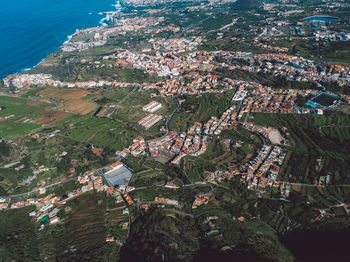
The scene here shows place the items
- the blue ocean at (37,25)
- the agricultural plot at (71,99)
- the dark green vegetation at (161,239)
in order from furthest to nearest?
the blue ocean at (37,25) → the agricultural plot at (71,99) → the dark green vegetation at (161,239)

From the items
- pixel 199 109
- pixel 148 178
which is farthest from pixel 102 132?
pixel 199 109

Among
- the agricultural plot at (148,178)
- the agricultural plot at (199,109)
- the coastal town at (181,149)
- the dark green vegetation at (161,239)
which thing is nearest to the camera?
the dark green vegetation at (161,239)

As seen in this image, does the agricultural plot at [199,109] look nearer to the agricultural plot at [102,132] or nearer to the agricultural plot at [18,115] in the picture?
the agricultural plot at [102,132]

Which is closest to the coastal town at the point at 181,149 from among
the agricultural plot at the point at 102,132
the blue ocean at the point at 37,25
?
the agricultural plot at the point at 102,132

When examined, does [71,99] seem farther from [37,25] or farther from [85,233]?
[37,25]

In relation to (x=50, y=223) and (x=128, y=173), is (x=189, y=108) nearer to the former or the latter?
(x=128, y=173)

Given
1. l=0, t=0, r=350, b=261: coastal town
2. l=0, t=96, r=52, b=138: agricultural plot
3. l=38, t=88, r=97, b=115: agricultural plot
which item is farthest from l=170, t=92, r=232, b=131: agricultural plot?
l=0, t=96, r=52, b=138: agricultural plot

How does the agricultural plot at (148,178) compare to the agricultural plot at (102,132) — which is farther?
the agricultural plot at (102,132)

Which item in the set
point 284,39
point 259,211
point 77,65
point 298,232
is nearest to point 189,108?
point 259,211
